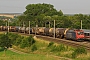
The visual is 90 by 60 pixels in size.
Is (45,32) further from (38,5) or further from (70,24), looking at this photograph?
(38,5)

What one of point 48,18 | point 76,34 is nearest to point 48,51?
point 76,34

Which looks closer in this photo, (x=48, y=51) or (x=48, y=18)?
(x=48, y=51)

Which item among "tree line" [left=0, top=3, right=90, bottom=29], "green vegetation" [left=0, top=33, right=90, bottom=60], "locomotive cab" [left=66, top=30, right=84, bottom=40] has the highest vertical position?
"tree line" [left=0, top=3, right=90, bottom=29]

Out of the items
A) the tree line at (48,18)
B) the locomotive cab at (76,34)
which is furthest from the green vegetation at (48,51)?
the tree line at (48,18)

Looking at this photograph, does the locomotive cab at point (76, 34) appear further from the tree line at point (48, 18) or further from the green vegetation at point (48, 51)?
the tree line at point (48, 18)

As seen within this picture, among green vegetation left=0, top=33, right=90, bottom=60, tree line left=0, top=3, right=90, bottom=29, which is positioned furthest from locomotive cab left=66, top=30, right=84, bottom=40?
tree line left=0, top=3, right=90, bottom=29

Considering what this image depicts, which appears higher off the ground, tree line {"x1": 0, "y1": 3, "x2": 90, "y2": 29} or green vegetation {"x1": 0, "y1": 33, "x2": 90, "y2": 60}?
tree line {"x1": 0, "y1": 3, "x2": 90, "y2": 29}

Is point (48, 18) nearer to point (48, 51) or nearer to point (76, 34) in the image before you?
point (76, 34)

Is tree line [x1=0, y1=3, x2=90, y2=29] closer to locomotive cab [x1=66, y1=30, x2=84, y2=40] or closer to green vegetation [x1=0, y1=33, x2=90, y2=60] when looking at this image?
green vegetation [x1=0, y1=33, x2=90, y2=60]

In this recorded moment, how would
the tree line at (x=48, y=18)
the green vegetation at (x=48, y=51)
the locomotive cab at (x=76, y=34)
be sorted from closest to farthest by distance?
the green vegetation at (x=48, y=51)
the locomotive cab at (x=76, y=34)
the tree line at (x=48, y=18)

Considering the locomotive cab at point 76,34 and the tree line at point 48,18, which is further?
the tree line at point 48,18

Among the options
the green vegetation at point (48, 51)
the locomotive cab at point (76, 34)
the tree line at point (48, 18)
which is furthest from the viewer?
the tree line at point (48, 18)

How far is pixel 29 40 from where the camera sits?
66.3 metres

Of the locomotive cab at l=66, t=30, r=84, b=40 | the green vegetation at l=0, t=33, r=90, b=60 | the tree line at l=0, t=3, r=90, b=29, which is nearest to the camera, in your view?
the green vegetation at l=0, t=33, r=90, b=60
